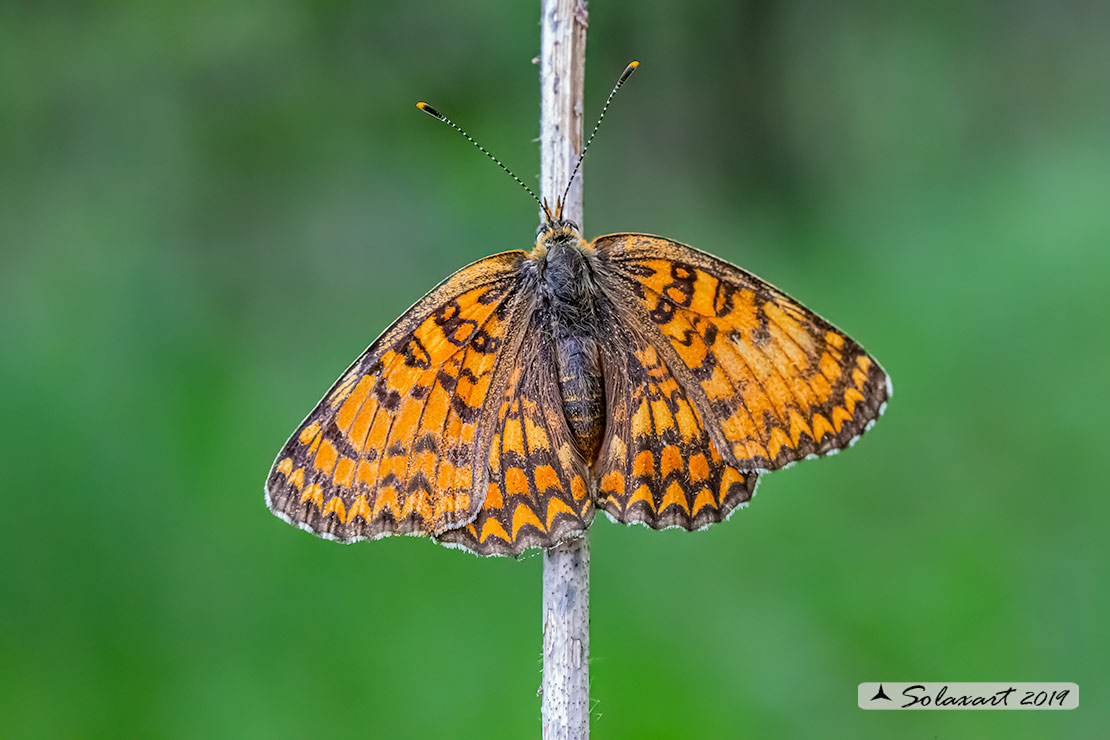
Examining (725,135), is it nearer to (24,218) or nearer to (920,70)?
(920,70)

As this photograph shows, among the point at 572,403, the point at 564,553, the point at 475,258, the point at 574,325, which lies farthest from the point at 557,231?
the point at 475,258

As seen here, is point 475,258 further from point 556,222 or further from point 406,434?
point 406,434

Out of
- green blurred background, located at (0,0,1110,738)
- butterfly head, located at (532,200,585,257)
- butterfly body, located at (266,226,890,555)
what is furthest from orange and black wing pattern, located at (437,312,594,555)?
green blurred background, located at (0,0,1110,738)

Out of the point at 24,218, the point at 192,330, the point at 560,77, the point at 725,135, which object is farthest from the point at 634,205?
the point at 24,218

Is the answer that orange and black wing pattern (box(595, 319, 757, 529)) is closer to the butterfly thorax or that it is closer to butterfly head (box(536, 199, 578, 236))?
the butterfly thorax

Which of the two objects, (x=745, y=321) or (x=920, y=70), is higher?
(x=920, y=70)

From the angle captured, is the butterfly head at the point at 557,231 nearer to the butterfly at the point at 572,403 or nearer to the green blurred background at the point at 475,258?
the butterfly at the point at 572,403

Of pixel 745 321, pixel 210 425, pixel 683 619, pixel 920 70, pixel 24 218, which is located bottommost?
pixel 683 619

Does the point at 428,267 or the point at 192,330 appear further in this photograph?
the point at 428,267
